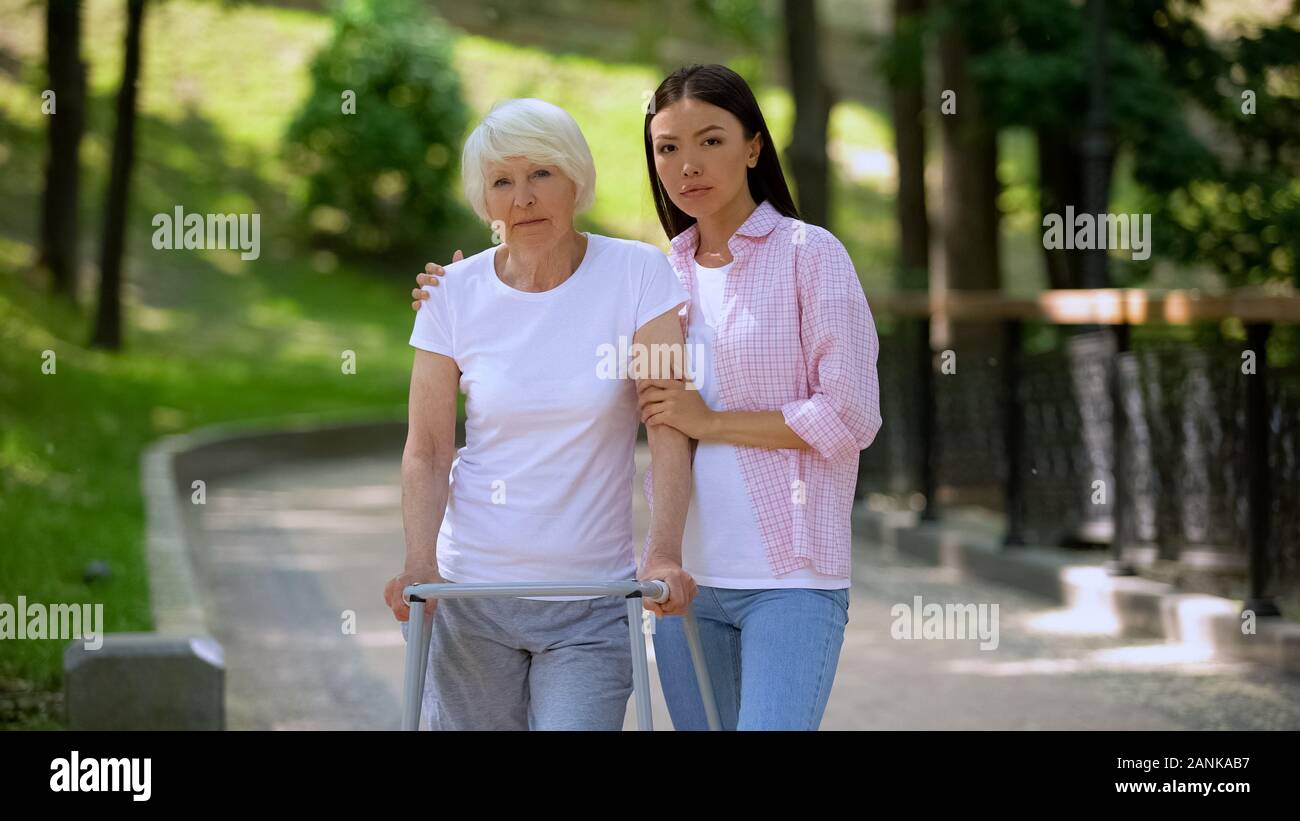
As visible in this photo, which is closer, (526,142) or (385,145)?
(526,142)

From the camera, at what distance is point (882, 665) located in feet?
30.1

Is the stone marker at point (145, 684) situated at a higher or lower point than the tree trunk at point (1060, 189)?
lower

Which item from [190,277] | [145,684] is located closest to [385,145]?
[190,277]

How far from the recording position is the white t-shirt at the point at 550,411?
3971 millimetres

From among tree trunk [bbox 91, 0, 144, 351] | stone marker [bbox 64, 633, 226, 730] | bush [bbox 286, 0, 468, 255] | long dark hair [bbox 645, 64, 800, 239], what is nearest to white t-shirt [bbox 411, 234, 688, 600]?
long dark hair [bbox 645, 64, 800, 239]

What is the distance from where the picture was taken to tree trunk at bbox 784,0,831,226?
55.4 ft

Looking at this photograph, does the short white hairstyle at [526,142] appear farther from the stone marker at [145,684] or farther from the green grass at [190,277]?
the green grass at [190,277]

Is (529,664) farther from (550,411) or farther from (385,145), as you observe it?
(385,145)

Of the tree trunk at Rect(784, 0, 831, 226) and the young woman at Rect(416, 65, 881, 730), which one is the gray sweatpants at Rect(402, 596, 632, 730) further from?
the tree trunk at Rect(784, 0, 831, 226)

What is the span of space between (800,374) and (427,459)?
81 centimetres

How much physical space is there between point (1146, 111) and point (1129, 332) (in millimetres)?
3675

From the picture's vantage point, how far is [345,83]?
36875 millimetres

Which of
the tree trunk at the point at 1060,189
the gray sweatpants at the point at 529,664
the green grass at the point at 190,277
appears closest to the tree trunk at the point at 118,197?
the green grass at the point at 190,277

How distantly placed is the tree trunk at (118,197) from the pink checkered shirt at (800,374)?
16831 millimetres
